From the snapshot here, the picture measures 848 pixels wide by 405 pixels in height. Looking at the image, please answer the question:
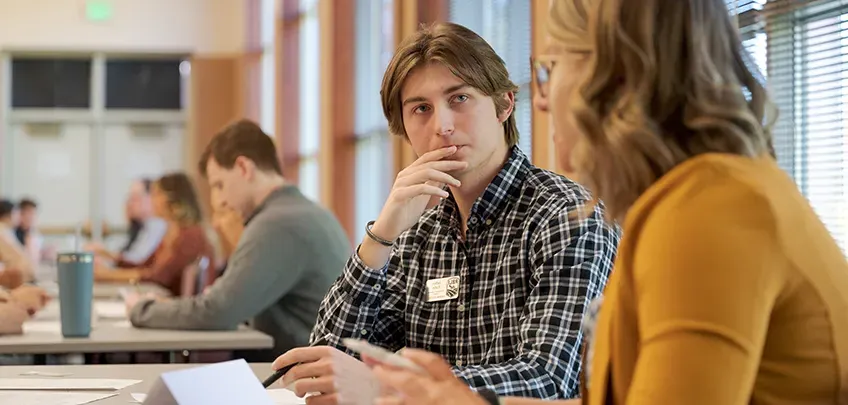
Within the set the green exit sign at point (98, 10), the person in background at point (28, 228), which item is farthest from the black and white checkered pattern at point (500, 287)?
the green exit sign at point (98, 10)

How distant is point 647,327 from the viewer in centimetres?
97

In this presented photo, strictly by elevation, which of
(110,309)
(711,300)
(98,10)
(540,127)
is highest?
(98,10)

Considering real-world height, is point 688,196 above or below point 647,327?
above

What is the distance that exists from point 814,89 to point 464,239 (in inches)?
31.6

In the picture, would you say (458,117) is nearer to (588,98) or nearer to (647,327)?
(588,98)

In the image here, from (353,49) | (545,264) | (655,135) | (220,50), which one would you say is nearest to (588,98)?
(655,135)

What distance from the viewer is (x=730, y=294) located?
0.92m

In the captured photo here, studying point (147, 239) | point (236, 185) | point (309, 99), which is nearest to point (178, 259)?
point (236, 185)

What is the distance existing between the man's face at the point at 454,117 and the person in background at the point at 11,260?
7.78ft

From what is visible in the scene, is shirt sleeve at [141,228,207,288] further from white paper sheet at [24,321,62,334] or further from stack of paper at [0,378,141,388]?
stack of paper at [0,378,141,388]

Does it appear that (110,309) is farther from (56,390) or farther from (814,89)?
(814,89)

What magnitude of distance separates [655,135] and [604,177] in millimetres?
74

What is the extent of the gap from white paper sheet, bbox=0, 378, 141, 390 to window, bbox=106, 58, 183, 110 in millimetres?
9121

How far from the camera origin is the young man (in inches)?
72.0
